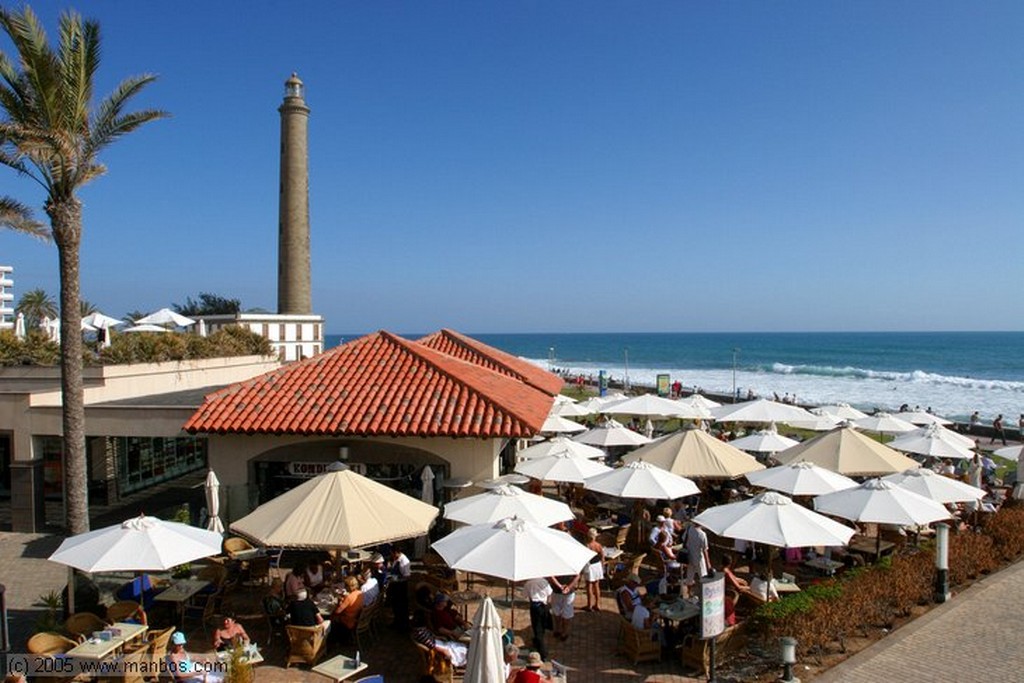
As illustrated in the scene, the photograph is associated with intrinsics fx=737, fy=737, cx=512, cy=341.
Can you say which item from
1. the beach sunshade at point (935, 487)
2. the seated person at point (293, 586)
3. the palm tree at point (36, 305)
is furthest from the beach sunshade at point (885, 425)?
the palm tree at point (36, 305)

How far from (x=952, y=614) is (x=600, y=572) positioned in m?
5.18

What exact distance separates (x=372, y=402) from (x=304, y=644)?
6.24 metres

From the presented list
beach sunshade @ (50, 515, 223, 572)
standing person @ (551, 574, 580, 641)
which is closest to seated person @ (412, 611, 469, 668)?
standing person @ (551, 574, 580, 641)

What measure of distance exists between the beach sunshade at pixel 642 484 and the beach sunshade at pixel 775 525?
187cm

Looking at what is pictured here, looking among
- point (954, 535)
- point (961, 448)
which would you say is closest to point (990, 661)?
point (954, 535)

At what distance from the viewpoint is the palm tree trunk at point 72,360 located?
1267cm

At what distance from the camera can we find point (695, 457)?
14.4 m

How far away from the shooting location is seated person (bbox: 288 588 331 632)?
8984 mm

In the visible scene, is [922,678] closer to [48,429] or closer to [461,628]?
[461,628]

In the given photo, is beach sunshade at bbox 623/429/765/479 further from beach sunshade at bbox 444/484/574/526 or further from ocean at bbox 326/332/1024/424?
ocean at bbox 326/332/1024/424

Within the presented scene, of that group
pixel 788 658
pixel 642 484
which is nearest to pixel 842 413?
pixel 642 484

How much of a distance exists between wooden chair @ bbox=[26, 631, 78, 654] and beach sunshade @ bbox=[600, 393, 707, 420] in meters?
16.8

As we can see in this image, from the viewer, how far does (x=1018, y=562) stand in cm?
1341

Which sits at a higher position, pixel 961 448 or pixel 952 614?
pixel 961 448
